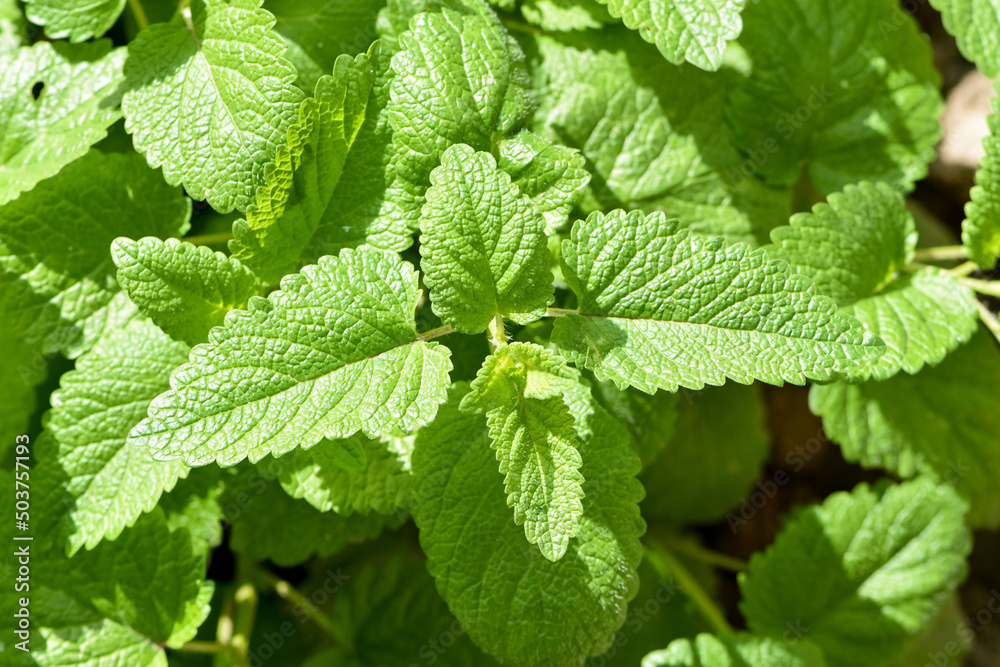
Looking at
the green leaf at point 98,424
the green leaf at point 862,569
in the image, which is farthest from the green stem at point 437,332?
the green leaf at point 862,569

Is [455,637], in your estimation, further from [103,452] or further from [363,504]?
[103,452]

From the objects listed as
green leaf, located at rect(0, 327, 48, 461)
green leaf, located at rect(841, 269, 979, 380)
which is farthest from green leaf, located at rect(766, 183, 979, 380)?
green leaf, located at rect(0, 327, 48, 461)

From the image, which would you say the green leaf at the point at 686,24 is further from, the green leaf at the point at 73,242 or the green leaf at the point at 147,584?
the green leaf at the point at 147,584

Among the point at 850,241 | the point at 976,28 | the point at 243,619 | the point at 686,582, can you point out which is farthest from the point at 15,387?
the point at 976,28

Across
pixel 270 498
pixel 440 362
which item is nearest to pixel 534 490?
pixel 440 362

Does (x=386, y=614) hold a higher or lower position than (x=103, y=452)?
lower

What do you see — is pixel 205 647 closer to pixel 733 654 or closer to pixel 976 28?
pixel 733 654

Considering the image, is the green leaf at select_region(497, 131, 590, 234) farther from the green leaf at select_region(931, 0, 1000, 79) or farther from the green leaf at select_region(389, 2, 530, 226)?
the green leaf at select_region(931, 0, 1000, 79)
